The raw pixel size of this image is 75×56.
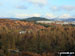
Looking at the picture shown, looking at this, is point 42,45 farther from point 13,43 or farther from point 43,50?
point 13,43

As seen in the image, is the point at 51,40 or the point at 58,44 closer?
the point at 58,44

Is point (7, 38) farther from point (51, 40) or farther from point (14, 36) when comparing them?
point (51, 40)

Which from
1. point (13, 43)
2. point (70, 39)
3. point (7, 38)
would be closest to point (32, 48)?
point (13, 43)

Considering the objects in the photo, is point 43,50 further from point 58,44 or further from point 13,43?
point 13,43

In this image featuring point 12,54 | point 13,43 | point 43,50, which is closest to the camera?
point 12,54

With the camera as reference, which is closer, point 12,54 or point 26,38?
point 12,54

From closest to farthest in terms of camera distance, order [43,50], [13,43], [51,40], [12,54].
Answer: [12,54] < [43,50] < [13,43] < [51,40]

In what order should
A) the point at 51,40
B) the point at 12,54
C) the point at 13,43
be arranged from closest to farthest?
1. the point at 12,54
2. the point at 13,43
3. the point at 51,40

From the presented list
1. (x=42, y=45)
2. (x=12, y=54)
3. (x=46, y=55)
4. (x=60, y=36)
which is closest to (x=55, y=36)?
(x=60, y=36)
